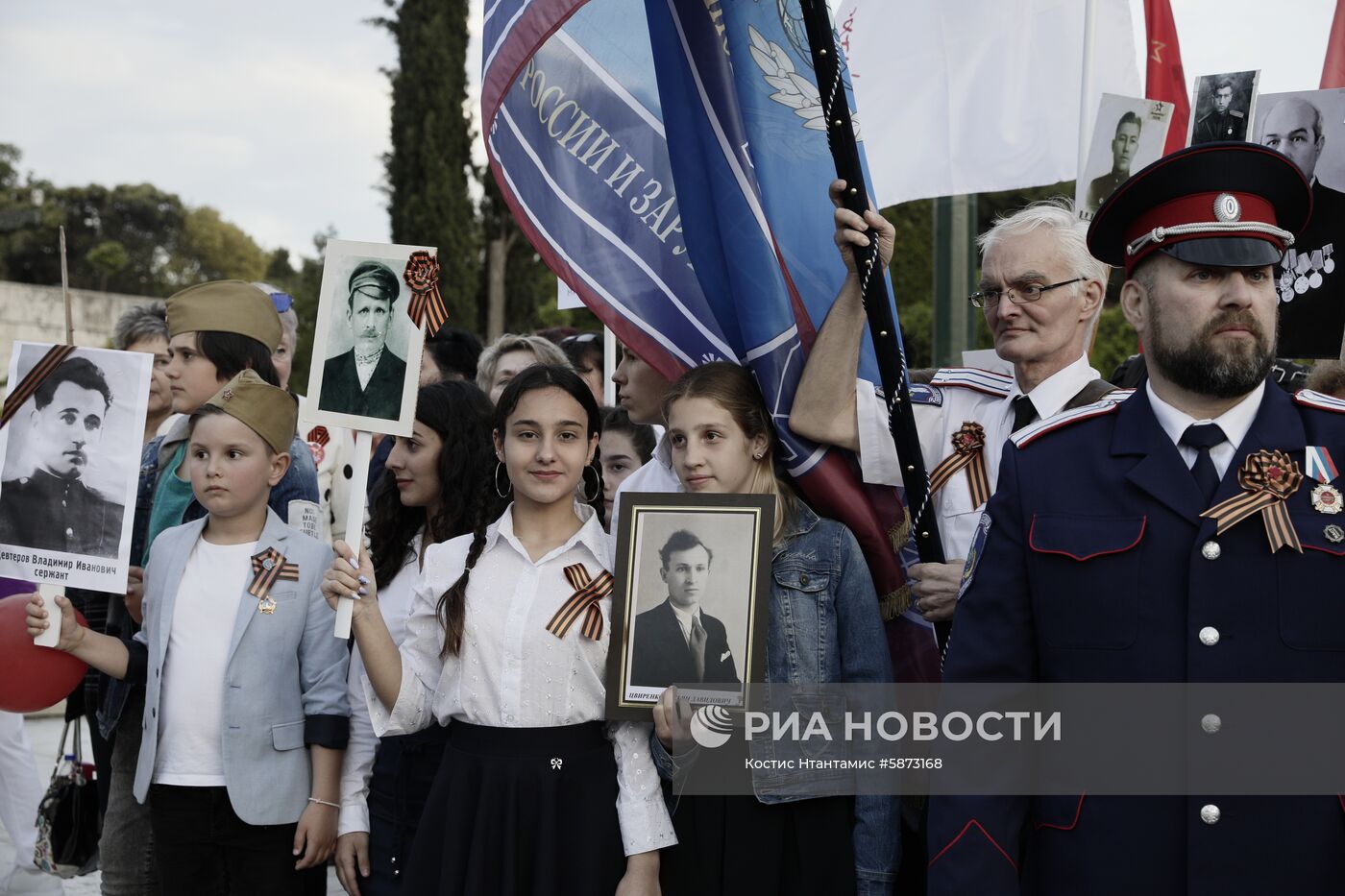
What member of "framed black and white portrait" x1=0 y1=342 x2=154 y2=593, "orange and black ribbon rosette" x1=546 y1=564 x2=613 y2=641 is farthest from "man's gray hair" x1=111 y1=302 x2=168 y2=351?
"orange and black ribbon rosette" x1=546 y1=564 x2=613 y2=641

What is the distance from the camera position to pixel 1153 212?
257 cm

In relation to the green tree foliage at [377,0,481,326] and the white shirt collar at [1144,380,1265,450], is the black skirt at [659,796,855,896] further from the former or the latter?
the green tree foliage at [377,0,481,326]

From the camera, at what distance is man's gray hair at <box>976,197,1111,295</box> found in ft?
11.2

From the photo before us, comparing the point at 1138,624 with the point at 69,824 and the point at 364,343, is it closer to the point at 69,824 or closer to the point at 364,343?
the point at 364,343

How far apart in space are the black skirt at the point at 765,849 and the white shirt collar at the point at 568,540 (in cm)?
71

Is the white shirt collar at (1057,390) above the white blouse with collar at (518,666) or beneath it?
above

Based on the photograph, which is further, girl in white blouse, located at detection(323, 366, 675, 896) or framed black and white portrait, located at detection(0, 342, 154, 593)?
framed black and white portrait, located at detection(0, 342, 154, 593)

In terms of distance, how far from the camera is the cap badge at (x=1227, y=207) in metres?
2.48

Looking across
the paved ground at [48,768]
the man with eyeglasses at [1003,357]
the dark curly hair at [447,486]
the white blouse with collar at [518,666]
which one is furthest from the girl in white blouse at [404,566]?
the paved ground at [48,768]

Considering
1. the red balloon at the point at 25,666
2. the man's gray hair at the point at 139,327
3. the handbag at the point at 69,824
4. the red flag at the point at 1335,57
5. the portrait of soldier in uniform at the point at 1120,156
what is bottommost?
the handbag at the point at 69,824

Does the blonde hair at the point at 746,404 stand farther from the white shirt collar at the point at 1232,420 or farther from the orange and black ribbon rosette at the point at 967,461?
the white shirt collar at the point at 1232,420

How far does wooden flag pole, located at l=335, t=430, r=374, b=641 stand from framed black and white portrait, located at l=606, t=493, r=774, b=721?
669 millimetres

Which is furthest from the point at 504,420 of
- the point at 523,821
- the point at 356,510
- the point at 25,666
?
the point at 25,666

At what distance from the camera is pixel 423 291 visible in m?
3.35
